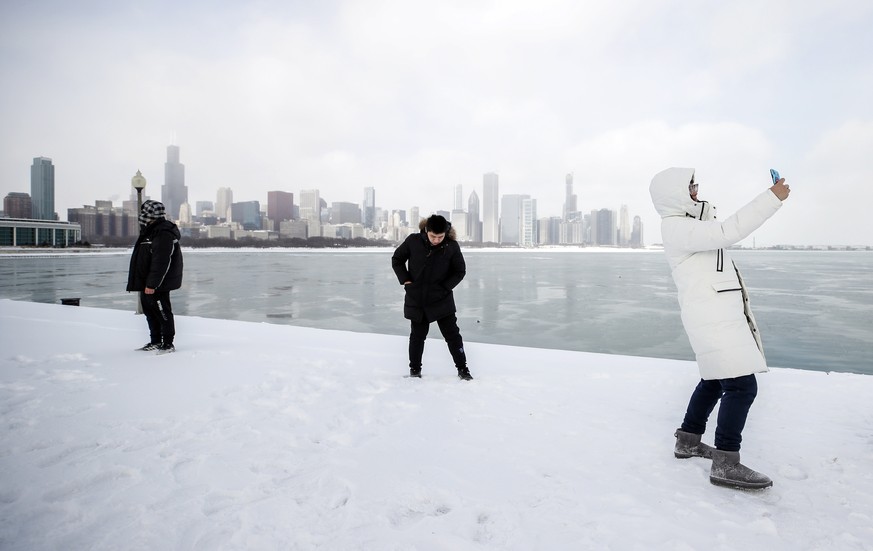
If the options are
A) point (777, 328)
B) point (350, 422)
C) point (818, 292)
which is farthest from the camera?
point (818, 292)

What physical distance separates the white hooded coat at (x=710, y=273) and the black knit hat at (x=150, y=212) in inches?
208

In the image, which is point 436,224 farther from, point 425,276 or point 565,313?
point 565,313

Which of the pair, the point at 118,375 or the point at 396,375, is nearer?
the point at 118,375

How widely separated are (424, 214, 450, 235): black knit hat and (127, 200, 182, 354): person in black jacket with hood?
294 cm

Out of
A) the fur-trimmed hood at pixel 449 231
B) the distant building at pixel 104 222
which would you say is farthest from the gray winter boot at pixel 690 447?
the distant building at pixel 104 222

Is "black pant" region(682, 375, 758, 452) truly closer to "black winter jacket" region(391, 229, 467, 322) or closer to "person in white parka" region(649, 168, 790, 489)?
"person in white parka" region(649, 168, 790, 489)

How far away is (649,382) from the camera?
14.7 ft

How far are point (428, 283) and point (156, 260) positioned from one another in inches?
125

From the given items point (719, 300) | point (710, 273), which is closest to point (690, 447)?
point (719, 300)

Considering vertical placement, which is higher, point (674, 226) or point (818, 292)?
point (674, 226)

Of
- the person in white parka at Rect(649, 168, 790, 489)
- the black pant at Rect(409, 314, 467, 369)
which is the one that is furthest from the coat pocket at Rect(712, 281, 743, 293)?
the black pant at Rect(409, 314, 467, 369)

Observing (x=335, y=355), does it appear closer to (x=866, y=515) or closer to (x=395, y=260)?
(x=395, y=260)

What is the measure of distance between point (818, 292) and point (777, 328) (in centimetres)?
1269

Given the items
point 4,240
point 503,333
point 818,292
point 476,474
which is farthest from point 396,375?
point 4,240
